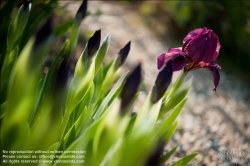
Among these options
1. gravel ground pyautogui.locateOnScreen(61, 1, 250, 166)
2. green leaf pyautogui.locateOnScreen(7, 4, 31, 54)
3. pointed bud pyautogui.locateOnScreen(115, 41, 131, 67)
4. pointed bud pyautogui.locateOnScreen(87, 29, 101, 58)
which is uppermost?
green leaf pyautogui.locateOnScreen(7, 4, 31, 54)

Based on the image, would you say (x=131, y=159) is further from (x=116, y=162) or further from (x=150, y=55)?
(x=150, y=55)

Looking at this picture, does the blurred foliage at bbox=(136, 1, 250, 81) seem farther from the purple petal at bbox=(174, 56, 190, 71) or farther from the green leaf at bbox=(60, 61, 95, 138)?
the green leaf at bbox=(60, 61, 95, 138)

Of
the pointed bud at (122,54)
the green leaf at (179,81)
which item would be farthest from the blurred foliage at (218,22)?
the green leaf at (179,81)

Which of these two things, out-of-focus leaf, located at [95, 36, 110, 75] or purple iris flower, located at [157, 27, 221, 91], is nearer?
purple iris flower, located at [157, 27, 221, 91]

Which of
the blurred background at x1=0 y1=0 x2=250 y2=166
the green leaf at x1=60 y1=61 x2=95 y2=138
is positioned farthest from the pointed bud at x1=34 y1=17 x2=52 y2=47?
the blurred background at x1=0 y1=0 x2=250 y2=166

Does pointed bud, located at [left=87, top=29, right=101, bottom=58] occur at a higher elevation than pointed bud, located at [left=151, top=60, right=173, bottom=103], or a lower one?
higher

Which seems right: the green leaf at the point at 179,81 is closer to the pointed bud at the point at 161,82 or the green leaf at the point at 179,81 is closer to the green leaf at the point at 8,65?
the pointed bud at the point at 161,82

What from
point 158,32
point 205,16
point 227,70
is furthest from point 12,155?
point 205,16
